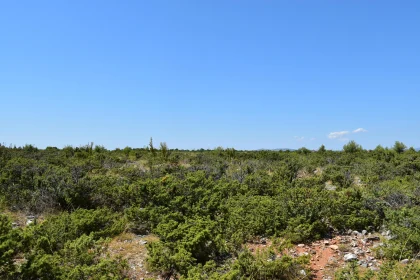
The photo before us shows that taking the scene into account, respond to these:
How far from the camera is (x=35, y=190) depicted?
8422mm

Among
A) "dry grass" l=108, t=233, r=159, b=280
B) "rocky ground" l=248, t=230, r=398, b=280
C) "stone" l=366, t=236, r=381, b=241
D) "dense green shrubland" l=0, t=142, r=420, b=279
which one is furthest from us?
"stone" l=366, t=236, r=381, b=241

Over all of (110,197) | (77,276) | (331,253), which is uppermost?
(110,197)

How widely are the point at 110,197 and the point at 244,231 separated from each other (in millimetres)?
3930

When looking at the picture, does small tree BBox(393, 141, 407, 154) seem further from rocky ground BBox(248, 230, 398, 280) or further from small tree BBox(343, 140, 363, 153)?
rocky ground BBox(248, 230, 398, 280)

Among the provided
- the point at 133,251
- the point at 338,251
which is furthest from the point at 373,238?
the point at 133,251

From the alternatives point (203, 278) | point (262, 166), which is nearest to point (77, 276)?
point (203, 278)

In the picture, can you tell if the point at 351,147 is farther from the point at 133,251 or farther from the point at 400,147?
the point at 133,251

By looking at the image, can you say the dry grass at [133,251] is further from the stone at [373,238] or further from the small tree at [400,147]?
the small tree at [400,147]

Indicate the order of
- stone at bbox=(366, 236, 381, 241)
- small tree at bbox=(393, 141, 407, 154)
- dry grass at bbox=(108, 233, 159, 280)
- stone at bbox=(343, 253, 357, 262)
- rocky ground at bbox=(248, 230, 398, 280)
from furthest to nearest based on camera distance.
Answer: small tree at bbox=(393, 141, 407, 154), stone at bbox=(366, 236, 381, 241), stone at bbox=(343, 253, 357, 262), rocky ground at bbox=(248, 230, 398, 280), dry grass at bbox=(108, 233, 159, 280)

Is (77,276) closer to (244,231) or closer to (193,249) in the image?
(193,249)

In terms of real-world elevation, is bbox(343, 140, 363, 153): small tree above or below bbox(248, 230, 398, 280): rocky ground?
above

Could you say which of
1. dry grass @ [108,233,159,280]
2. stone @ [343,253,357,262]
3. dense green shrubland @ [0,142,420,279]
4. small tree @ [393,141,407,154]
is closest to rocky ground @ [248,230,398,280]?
stone @ [343,253,357,262]

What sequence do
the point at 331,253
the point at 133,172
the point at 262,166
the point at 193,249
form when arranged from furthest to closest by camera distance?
1. the point at 262,166
2. the point at 133,172
3. the point at 331,253
4. the point at 193,249

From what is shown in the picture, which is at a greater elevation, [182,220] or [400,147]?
[400,147]
